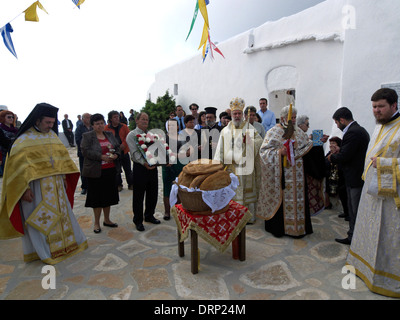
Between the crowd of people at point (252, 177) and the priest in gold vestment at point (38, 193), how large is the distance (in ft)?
0.04

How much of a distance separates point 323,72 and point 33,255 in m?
8.28

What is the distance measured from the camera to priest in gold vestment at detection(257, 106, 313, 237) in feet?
14.3

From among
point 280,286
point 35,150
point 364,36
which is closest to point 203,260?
point 280,286

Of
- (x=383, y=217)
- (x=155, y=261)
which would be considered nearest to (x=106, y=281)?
(x=155, y=261)

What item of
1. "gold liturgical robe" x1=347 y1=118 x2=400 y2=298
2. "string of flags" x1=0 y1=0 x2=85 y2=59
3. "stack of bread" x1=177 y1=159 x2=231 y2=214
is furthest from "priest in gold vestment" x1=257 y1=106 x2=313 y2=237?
"string of flags" x1=0 y1=0 x2=85 y2=59

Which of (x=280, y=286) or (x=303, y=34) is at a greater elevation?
(x=303, y=34)

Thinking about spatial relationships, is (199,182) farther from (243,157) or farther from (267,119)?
(267,119)

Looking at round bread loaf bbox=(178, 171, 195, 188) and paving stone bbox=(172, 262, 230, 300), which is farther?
round bread loaf bbox=(178, 171, 195, 188)

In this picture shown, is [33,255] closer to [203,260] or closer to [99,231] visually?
[99,231]

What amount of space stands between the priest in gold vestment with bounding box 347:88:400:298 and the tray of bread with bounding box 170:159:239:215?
1618 millimetres

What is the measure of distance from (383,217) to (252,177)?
7.76 feet

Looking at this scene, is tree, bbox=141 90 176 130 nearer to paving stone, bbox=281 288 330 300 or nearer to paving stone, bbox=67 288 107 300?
paving stone, bbox=67 288 107 300

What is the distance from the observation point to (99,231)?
470 cm

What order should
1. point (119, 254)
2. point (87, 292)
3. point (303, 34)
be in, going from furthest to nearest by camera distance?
1. point (303, 34)
2. point (119, 254)
3. point (87, 292)
